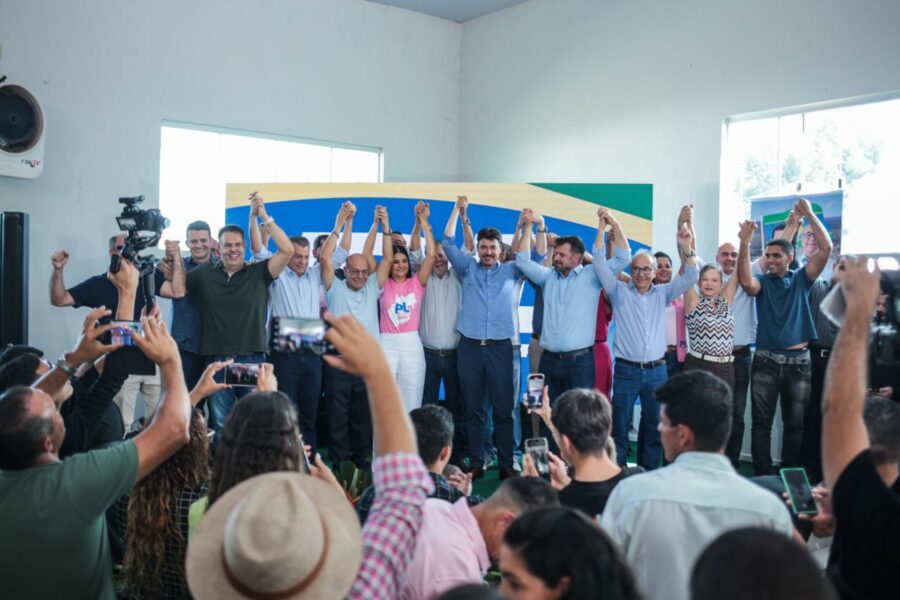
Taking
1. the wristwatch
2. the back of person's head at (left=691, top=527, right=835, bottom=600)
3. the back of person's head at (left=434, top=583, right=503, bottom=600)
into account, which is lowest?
the back of person's head at (left=434, top=583, right=503, bottom=600)

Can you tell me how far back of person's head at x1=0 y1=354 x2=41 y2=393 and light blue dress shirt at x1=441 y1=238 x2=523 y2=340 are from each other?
3.06m

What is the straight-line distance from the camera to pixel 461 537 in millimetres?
1851

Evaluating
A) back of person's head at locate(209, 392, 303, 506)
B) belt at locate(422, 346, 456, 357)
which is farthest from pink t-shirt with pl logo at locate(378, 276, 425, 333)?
back of person's head at locate(209, 392, 303, 506)

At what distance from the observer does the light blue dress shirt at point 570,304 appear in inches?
210

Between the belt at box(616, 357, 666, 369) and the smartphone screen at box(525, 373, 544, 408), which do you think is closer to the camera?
the smartphone screen at box(525, 373, 544, 408)

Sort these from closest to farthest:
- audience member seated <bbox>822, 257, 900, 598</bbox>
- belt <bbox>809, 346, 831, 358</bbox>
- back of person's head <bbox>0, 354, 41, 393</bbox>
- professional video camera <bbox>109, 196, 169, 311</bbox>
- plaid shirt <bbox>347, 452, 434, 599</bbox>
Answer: plaid shirt <bbox>347, 452, 434, 599</bbox>
audience member seated <bbox>822, 257, 900, 598</bbox>
back of person's head <bbox>0, 354, 41, 393</bbox>
professional video camera <bbox>109, 196, 169, 311</bbox>
belt <bbox>809, 346, 831, 358</bbox>

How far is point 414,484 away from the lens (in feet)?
4.32

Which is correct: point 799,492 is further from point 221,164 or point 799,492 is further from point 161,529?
point 221,164

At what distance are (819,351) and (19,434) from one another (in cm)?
479

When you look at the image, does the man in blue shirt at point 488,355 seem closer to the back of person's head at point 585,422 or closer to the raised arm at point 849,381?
the back of person's head at point 585,422

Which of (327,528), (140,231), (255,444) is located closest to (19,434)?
(255,444)

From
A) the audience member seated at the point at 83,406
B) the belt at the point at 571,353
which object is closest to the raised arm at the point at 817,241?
the belt at the point at 571,353

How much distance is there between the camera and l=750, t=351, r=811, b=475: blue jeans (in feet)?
16.8

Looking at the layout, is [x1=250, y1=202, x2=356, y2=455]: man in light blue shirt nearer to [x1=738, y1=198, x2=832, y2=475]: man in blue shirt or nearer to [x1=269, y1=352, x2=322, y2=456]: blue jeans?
[x1=269, y1=352, x2=322, y2=456]: blue jeans
